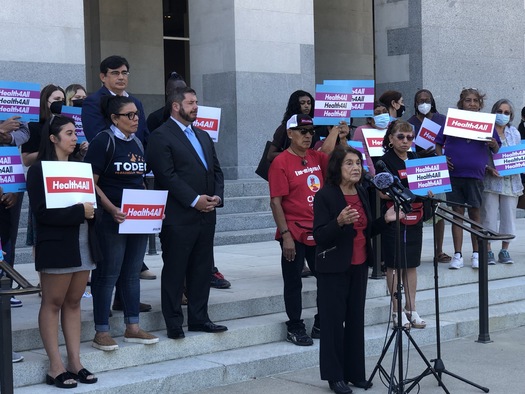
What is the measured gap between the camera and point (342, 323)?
6.82m

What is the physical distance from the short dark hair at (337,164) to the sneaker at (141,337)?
6.37 feet

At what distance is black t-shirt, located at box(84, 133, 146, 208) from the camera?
6941 millimetres

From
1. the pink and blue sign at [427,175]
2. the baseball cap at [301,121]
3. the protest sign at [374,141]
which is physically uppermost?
the baseball cap at [301,121]

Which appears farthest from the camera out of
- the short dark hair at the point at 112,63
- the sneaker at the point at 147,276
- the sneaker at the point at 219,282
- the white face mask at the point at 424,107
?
the white face mask at the point at 424,107

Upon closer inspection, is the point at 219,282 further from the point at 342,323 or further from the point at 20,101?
the point at 20,101

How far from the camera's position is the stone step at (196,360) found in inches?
263

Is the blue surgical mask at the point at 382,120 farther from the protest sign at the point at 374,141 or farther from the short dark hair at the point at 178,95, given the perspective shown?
the short dark hair at the point at 178,95

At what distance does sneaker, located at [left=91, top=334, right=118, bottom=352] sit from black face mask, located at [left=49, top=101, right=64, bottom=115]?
2.24m

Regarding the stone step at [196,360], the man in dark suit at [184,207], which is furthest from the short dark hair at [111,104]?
the stone step at [196,360]

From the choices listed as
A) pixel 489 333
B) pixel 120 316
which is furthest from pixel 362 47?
pixel 120 316

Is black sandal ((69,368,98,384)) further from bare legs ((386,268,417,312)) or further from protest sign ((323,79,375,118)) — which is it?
protest sign ((323,79,375,118))

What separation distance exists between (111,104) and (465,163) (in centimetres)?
497

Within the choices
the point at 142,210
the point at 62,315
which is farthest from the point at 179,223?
the point at 62,315

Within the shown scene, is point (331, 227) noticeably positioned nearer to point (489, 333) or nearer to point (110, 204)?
point (110, 204)
